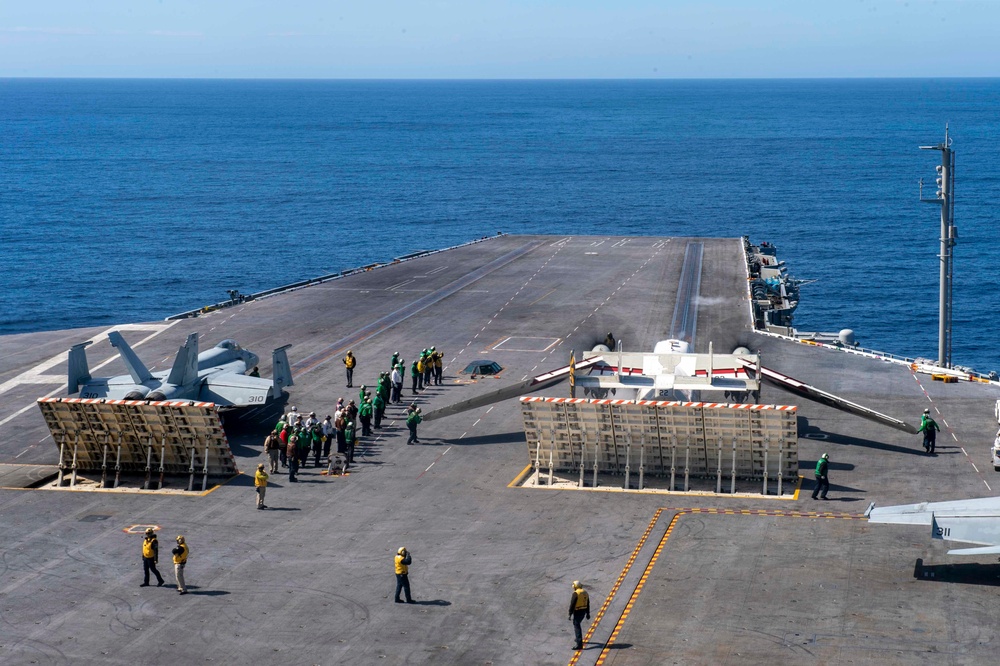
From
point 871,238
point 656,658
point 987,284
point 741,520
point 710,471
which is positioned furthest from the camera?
point 871,238

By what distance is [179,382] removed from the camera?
148ft

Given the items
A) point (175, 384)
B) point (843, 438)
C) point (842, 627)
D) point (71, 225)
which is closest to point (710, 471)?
point (843, 438)

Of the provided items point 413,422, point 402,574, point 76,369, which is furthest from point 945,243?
point 76,369

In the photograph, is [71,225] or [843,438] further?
[71,225]

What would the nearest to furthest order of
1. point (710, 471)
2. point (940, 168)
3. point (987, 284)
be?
point (710, 471) < point (940, 168) < point (987, 284)

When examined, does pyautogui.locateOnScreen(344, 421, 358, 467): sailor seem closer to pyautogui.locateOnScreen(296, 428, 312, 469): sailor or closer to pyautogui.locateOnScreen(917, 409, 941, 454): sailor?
pyautogui.locateOnScreen(296, 428, 312, 469): sailor

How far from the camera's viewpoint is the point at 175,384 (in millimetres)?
44812

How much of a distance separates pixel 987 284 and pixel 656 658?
300 ft

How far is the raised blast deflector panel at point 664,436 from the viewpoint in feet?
124

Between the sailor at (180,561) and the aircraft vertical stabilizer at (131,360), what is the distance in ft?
52.5

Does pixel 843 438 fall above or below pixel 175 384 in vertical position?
below

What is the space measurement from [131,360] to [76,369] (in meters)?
2.42

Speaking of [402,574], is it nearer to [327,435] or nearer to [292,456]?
[292,456]

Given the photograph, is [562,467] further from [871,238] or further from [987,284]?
[871,238]
